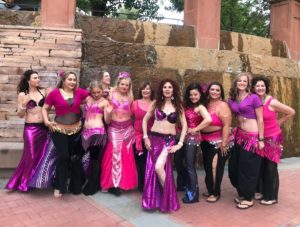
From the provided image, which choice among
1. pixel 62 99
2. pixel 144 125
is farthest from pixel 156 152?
pixel 62 99

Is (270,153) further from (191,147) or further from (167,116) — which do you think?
(167,116)

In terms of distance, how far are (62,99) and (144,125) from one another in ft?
3.91

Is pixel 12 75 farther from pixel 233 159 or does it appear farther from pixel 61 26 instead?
pixel 233 159

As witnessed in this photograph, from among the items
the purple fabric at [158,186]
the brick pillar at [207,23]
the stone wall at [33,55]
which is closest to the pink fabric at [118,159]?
the purple fabric at [158,186]

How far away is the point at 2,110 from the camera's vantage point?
22.8ft

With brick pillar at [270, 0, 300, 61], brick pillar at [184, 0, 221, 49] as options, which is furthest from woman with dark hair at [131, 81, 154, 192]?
brick pillar at [270, 0, 300, 61]

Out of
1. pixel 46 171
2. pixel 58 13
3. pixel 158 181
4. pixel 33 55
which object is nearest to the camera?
pixel 158 181

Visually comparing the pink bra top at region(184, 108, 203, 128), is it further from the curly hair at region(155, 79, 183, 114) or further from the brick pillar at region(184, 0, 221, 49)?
the brick pillar at region(184, 0, 221, 49)

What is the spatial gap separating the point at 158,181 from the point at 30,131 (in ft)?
6.42

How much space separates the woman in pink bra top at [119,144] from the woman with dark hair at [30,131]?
96cm

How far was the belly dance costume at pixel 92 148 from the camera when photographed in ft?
17.1

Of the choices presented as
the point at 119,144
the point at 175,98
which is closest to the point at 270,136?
the point at 175,98

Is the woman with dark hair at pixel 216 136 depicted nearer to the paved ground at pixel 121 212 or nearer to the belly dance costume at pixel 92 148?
the paved ground at pixel 121 212

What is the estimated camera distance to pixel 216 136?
5172 millimetres
